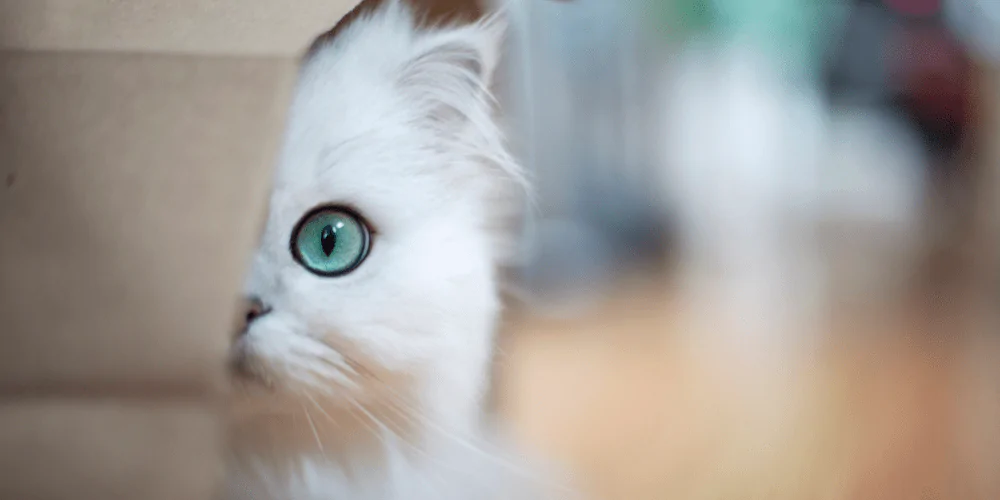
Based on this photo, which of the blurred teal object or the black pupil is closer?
the black pupil

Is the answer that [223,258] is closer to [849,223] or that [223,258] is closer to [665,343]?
[665,343]

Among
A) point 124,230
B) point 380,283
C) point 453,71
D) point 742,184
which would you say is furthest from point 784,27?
point 124,230

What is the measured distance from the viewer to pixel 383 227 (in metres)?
0.51

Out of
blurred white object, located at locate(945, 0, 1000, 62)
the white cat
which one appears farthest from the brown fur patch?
blurred white object, located at locate(945, 0, 1000, 62)

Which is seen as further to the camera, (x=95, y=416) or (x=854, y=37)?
(x=854, y=37)

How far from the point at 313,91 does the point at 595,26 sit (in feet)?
0.74

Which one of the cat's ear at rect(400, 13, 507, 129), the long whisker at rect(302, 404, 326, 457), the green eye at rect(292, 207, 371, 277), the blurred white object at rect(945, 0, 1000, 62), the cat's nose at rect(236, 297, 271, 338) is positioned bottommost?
the long whisker at rect(302, 404, 326, 457)

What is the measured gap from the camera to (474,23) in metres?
0.55

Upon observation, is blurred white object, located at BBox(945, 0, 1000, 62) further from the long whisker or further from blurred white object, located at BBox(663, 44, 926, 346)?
the long whisker

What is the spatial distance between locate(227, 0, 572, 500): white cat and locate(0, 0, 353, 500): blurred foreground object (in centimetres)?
3

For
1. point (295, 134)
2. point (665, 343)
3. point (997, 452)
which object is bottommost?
point (997, 452)

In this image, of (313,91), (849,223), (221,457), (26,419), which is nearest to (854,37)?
(849,223)

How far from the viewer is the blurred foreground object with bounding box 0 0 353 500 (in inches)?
20.0

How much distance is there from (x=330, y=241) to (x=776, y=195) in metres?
0.35
